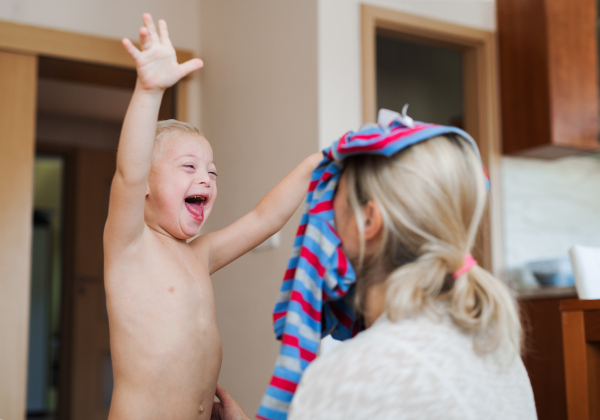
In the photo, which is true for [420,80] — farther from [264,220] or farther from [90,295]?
[264,220]

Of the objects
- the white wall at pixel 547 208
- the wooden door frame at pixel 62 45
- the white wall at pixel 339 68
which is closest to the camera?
the white wall at pixel 339 68

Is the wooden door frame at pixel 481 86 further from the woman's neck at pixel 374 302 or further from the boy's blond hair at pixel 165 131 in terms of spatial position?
the woman's neck at pixel 374 302

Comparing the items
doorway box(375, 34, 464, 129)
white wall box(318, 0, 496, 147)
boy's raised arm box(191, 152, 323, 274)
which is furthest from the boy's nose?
doorway box(375, 34, 464, 129)

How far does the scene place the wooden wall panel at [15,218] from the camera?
2.63m

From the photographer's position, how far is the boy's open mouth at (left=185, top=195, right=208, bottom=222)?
130 centimetres

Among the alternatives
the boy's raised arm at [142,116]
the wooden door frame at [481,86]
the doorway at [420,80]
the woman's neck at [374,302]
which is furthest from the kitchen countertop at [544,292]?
the boy's raised arm at [142,116]

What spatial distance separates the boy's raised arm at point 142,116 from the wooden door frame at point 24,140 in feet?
6.29

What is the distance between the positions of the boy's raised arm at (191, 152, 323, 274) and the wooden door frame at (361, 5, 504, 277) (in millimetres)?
1556

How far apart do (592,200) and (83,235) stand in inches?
142

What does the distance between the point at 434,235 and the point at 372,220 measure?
3.5 inches

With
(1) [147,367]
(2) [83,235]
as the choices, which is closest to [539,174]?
(1) [147,367]

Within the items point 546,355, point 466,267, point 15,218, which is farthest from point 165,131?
point 546,355

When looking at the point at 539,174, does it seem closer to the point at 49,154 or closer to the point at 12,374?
the point at 12,374

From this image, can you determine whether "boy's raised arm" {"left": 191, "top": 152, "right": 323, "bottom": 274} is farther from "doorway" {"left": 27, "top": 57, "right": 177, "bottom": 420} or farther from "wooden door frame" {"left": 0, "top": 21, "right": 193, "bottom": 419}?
"doorway" {"left": 27, "top": 57, "right": 177, "bottom": 420}
